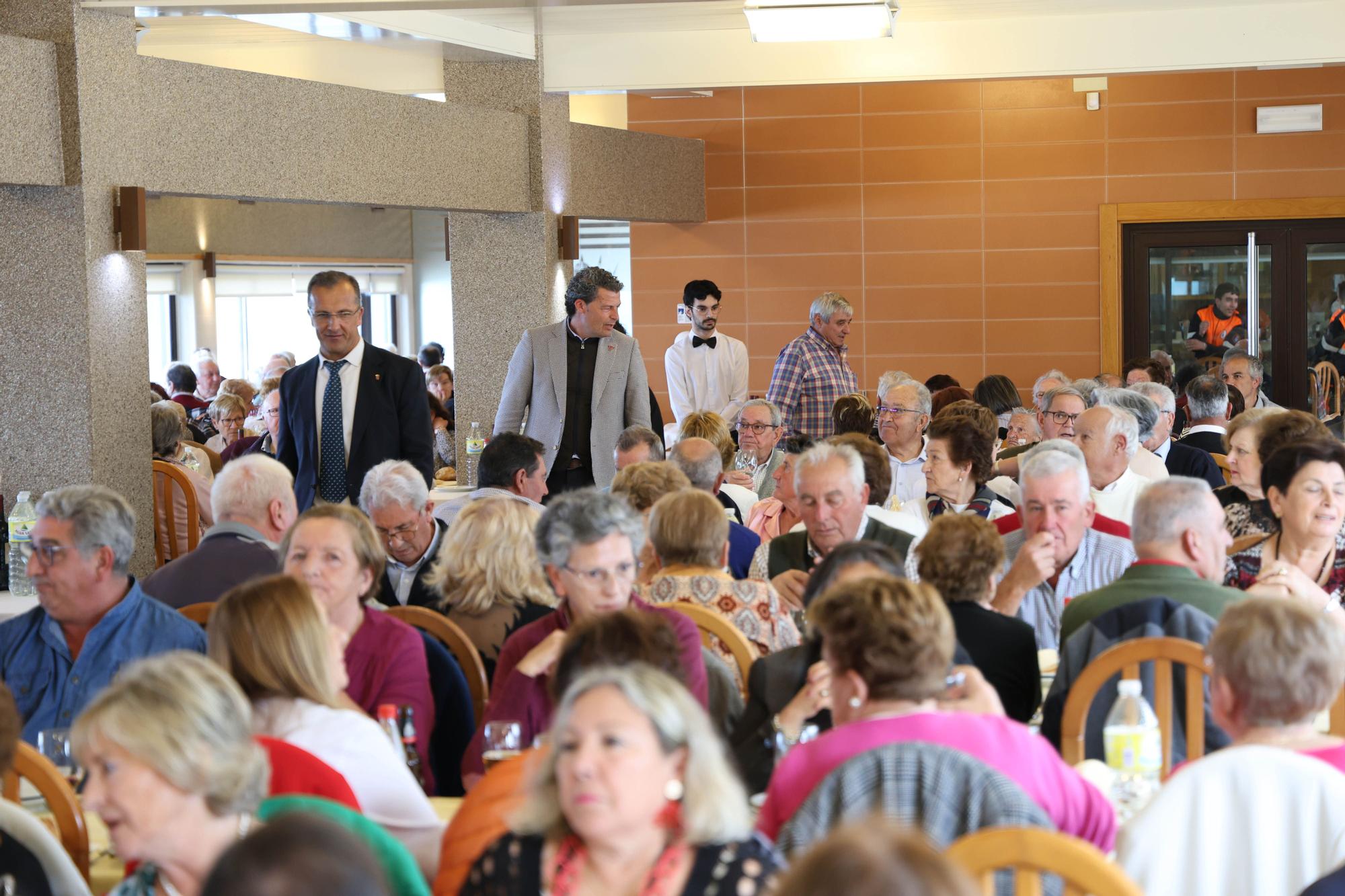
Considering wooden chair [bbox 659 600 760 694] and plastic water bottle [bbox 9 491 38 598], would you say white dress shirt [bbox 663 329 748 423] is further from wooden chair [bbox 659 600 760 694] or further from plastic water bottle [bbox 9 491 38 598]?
wooden chair [bbox 659 600 760 694]

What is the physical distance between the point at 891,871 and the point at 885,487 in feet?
12.0

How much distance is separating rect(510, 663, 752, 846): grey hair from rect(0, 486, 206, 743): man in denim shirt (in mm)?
1782

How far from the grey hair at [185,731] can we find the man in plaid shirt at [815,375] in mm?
6246

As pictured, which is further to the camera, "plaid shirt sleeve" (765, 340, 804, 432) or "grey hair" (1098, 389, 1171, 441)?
"plaid shirt sleeve" (765, 340, 804, 432)

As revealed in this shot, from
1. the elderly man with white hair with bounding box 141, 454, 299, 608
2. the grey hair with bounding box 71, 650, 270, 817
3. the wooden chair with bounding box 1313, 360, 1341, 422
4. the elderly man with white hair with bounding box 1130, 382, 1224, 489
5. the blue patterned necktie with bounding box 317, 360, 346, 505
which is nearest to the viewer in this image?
the grey hair with bounding box 71, 650, 270, 817

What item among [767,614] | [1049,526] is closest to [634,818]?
[767,614]

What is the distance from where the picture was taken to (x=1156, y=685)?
9.11ft

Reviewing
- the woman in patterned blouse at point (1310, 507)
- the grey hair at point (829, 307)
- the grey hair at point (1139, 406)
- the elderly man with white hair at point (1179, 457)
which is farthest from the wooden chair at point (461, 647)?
the grey hair at point (829, 307)

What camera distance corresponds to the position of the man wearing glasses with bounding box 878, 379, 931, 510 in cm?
596

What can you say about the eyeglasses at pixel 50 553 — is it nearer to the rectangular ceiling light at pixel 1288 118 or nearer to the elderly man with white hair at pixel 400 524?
the elderly man with white hair at pixel 400 524

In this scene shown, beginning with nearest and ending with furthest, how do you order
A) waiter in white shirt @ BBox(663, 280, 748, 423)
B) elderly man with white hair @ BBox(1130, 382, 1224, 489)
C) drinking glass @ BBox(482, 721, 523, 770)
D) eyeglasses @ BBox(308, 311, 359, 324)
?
1. drinking glass @ BBox(482, 721, 523, 770)
2. eyeglasses @ BBox(308, 311, 359, 324)
3. elderly man with white hair @ BBox(1130, 382, 1224, 489)
4. waiter in white shirt @ BBox(663, 280, 748, 423)

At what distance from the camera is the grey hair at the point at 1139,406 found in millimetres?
6109

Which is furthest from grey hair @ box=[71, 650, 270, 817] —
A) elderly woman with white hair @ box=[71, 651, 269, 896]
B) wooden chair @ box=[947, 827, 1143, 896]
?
wooden chair @ box=[947, 827, 1143, 896]

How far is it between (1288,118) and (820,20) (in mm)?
5366
